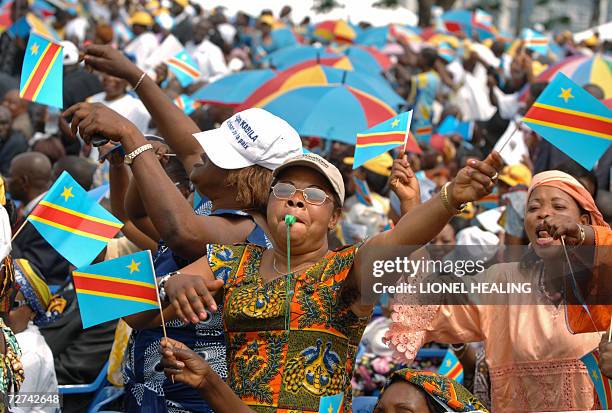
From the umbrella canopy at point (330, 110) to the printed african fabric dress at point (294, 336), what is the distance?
463cm

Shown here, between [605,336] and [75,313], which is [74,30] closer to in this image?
[75,313]

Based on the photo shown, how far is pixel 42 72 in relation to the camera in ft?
13.9

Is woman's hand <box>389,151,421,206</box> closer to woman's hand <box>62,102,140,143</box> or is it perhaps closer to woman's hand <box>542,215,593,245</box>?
woman's hand <box>542,215,593,245</box>

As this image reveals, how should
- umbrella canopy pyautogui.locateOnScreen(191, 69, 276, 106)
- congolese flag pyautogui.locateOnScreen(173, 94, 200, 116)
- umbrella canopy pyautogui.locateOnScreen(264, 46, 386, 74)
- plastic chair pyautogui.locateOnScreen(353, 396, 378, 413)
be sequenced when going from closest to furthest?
plastic chair pyautogui.locateOnScreen(353, 396, 378, 413), congolese flag pyautogui.locateOnScreen(173, 94, 200, 116), umbrella canopy pyautogui.locateOnScreen(191, 69, 276, 106), umbrella canopy pyautogui.locateOnScreen(264, 46, 386, 74)

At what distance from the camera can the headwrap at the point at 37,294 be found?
15.4ft

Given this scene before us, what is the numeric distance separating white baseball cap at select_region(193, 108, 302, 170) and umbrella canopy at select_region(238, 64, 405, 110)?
16.1 feet

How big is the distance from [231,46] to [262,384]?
609 inches

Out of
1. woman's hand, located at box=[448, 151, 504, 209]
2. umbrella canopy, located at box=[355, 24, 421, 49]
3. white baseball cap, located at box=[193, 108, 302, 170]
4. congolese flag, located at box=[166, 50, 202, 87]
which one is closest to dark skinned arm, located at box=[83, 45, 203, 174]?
white baseball cap, located at box=[193, 108, 302, 170]

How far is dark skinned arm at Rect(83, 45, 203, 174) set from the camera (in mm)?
3865

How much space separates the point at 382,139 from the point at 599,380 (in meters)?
1.15

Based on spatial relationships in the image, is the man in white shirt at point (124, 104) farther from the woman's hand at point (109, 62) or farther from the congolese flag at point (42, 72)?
the woman's hand at point (109, 62)

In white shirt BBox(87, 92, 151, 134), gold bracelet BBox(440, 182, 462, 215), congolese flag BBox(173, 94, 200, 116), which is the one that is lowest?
congolese flag BBox(173, 94, 200, 116)

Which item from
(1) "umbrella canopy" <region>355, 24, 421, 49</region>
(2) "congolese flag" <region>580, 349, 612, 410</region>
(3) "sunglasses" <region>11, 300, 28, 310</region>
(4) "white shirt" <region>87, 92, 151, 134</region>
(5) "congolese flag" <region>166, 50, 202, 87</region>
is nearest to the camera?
(2) "congolese flag" <region>580, 349, 612, 410</region>

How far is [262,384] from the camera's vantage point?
10.0 feet
